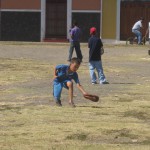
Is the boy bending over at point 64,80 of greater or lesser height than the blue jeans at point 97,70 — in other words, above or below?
above

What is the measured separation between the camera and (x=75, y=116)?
11484 mm

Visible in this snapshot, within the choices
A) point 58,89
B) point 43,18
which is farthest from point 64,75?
point 43,18

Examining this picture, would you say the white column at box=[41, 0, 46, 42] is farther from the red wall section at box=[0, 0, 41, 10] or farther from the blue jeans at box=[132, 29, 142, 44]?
the blue jeans at box=[132, 29, 142, 44]

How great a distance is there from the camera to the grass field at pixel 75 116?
9.09 metres

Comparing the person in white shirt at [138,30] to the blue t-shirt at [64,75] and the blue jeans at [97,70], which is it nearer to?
the blue jeans at [97,70]

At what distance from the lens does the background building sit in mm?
39844

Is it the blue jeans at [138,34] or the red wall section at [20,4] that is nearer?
the blue jeans at [138,34]

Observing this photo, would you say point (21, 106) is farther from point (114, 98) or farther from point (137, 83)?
point (137, 83)

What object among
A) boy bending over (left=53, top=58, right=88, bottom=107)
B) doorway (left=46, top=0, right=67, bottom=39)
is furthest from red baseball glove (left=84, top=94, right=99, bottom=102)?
doorway (left=46, top=0, right=67, bottom=39)

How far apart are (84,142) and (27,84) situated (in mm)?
8504

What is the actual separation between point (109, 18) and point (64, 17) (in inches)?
119

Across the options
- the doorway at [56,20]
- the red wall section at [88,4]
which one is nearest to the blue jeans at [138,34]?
the red wall section at [88,4]

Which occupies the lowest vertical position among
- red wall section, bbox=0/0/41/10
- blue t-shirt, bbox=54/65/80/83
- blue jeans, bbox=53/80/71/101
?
blue jeans, bbox=53/80/71/101

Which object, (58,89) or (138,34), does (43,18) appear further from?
(58,89)
